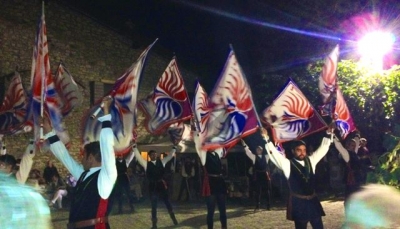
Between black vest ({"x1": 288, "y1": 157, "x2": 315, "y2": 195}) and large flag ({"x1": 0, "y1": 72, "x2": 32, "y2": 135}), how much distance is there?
296 inches

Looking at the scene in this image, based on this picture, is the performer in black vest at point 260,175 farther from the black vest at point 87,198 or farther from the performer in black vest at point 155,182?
the black vest at point 87,198

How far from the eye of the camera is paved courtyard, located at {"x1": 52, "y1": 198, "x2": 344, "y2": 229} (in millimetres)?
12688

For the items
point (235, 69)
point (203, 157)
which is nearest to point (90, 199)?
point (235, 69)

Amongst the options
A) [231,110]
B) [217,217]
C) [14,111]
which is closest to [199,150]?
[231,110]

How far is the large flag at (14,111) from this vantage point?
42.4 feet

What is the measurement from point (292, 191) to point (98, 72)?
17.5m

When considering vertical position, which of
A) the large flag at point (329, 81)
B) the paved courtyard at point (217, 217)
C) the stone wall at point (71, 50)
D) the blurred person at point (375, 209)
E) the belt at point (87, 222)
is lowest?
the paved courtyard at point (217, 217)

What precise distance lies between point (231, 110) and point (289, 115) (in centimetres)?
92

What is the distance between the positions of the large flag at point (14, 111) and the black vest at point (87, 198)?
790 centimetres

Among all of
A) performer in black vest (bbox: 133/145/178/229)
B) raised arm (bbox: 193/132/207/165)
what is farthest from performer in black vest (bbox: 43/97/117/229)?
performer in black vest (bbox: 133/145/178/229)

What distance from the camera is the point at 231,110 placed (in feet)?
28.9

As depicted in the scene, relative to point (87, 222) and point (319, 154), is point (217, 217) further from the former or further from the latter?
point (87, 222)

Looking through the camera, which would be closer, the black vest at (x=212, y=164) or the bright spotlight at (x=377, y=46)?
the black vest at (x=212, y=164)

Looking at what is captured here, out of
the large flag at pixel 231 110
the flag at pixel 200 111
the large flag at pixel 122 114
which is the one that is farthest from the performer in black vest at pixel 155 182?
the large flag at pixel 122 114
